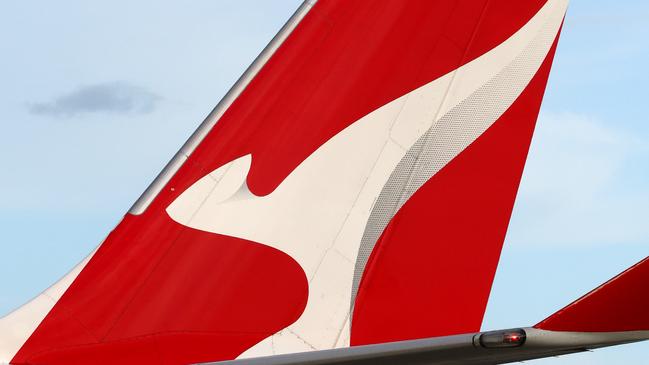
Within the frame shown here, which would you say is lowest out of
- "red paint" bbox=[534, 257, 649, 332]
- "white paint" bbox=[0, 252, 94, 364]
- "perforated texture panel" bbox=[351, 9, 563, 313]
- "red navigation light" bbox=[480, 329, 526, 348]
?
"white paint" bbox=[0, 252, 94, 364]

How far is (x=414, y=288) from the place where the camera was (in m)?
8.44

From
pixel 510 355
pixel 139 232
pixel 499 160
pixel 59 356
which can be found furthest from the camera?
pixel 499 160

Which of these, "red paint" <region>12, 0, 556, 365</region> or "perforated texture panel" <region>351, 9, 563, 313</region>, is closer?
"red paint" <region>12, 0, 556, 365</region>

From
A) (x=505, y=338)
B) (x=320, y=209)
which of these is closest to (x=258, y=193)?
(x=320, y=209)

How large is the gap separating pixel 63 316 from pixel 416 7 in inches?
156

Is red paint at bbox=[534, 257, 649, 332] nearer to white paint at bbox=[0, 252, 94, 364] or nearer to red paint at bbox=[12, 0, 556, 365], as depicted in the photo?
red paint at bbox=[12, 0, 556, 365]

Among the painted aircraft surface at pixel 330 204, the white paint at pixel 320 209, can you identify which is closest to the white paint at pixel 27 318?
the painted aircraft surface at pixel 330 204

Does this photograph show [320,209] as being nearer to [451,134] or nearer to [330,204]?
[330,204]

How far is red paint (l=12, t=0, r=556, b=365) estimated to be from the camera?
790cm

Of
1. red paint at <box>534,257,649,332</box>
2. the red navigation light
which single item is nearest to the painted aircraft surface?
the red navigation light

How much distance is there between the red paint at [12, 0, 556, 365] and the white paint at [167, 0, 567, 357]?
8 centimetres

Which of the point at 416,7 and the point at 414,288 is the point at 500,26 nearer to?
the point at 416,7

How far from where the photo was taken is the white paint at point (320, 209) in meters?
8.18

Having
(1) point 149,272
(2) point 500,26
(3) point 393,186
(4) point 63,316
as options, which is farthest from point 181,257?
(2) point 500,26
